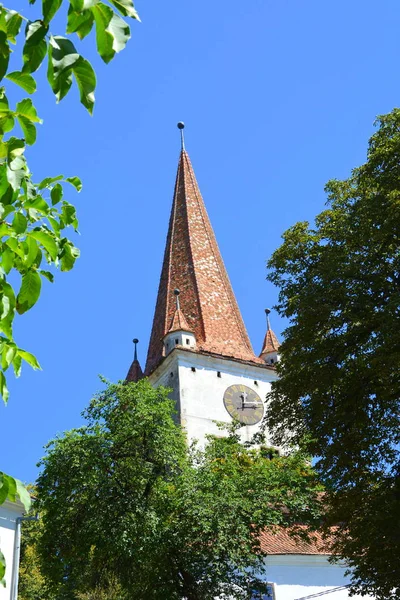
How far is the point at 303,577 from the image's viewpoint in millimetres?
28781

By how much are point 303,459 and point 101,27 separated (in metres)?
23.0

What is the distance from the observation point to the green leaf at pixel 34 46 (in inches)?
133

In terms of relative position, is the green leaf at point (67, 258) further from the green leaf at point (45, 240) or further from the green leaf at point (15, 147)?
the green leaf at point (15, 147)

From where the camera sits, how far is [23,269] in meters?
4.46

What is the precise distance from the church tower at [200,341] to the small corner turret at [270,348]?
0.21ft

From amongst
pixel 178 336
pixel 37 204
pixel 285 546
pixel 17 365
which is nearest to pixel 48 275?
pixel 37 204

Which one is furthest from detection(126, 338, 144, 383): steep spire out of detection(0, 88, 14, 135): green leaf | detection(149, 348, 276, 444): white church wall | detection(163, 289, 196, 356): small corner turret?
detection(0, 88, 14, 135): green leaf

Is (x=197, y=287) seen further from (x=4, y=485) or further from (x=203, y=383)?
(x=4, y=485)

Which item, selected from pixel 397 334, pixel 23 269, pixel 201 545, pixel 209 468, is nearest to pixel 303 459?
pixel 209 468

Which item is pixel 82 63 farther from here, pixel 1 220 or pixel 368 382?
pixel 368 382

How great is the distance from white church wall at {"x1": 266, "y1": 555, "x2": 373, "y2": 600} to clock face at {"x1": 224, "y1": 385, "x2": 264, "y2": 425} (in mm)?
14746

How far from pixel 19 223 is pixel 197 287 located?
47.9 metres

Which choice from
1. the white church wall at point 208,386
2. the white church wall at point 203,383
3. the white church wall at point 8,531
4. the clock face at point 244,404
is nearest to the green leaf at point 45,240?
the white church wall at point 8,531

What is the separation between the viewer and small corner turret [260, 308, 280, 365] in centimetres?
4947
